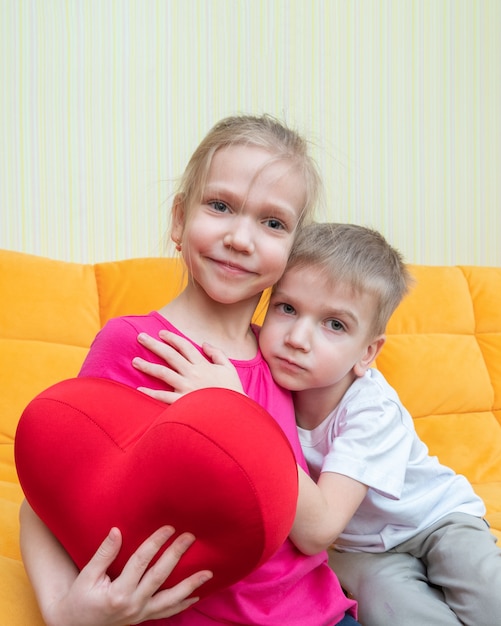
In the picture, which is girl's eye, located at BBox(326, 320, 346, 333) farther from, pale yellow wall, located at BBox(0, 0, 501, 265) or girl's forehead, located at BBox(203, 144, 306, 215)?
pale yellow wall, located at BBox(0, 0, 501, 265)

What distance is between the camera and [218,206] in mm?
1026

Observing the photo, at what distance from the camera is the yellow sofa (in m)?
1.69

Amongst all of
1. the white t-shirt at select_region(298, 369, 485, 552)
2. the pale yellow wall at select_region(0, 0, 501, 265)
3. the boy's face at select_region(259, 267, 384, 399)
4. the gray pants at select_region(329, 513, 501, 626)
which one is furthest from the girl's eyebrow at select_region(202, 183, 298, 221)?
the pale yellow wall at select_region(0, 0, 501, 265)

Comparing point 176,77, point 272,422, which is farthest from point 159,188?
point 272,422

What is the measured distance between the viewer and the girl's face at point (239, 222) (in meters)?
1.00

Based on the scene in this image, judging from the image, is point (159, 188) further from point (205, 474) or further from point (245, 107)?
point (205, 474)

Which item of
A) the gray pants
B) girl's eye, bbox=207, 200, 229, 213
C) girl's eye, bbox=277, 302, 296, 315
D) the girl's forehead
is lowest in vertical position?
the gray pants

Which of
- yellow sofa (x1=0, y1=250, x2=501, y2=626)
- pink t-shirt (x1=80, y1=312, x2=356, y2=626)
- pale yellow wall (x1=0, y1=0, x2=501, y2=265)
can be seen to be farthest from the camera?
pale yellow wall (x1=0, y1=0, x2=501, y2=265)

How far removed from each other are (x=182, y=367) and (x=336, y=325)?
30 centimetres

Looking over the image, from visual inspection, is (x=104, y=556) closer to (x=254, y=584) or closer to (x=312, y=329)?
(x=254, y=584)

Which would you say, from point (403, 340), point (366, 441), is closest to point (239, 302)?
point (366, 441)

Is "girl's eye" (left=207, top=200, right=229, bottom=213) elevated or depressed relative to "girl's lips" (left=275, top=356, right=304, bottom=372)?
elevated

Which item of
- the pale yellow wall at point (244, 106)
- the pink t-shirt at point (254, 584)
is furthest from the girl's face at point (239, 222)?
the pale yellow wall at point (244, 106)

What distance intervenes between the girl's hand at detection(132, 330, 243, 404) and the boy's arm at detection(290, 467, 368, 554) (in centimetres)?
16
